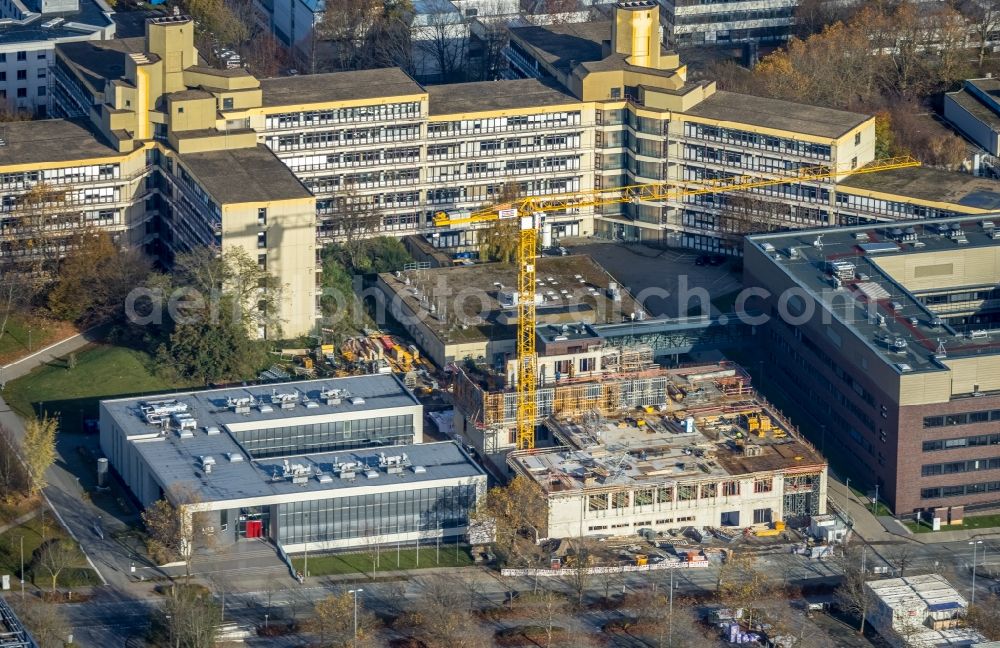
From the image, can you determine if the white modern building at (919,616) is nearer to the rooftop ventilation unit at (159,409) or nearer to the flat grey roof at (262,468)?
the flat grey roof at (262,468)

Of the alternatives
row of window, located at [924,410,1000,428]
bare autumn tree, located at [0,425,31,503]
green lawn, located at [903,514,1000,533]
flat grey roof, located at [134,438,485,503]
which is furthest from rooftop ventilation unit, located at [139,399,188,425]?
row of window, located at [924,410,1000,428]

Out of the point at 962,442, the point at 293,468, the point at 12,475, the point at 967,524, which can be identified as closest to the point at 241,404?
the point at 293,468

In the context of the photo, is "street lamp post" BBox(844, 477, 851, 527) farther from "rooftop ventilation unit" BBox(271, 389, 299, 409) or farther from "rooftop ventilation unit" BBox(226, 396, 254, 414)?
"rooftop ventilation unit" BBox(226, 396, 254, 414)

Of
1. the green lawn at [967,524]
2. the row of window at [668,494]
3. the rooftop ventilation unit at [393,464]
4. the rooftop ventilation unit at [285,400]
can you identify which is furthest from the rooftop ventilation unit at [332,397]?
the green lawn at [967,524]

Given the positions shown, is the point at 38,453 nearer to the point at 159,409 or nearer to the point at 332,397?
the point at 159,409

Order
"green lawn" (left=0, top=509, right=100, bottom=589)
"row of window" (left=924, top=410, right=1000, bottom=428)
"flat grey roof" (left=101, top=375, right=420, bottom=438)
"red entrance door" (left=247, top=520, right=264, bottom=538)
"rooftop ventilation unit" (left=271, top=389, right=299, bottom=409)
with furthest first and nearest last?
"rooftop ventilation unit" (left=271, top=389, right=299, bottom=409) → "flat grey roof" (left=101, top=375, right=420, bottom=438) → "row of window" (left=924, top=410, right=1000, bottom=428) → "red entrance door" (left=247, top=520, right=264, bottom=538) → "green lawn" (left=0, top=509, right=100, bottom=589)

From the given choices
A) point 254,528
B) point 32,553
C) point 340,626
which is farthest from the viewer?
point 254,528
